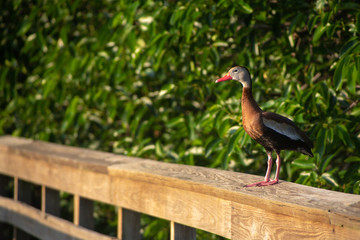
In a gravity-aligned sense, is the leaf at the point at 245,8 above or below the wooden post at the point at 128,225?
above

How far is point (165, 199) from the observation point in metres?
2.24

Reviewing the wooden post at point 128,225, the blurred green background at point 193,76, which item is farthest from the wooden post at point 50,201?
the wooden post at point 128,225

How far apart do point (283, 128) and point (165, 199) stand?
2.32 ft

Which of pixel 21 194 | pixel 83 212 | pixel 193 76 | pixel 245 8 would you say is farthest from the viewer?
pixel 21 194

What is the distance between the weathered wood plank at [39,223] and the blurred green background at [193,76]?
2.07ft

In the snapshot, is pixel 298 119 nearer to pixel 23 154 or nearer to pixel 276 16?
pixel 276 16

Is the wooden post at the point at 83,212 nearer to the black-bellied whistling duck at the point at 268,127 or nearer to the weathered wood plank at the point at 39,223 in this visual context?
the weathered wood plank at the point at 39,223

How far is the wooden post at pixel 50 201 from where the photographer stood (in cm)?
317

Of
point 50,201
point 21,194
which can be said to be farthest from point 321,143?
point 21,194

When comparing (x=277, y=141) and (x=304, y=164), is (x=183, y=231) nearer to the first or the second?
(x=277, y=141)

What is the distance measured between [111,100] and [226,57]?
3.17 feet

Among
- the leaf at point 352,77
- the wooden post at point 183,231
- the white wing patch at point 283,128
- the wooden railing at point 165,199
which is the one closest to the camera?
the wooden railing at point 165,199

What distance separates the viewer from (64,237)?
9.33 ft

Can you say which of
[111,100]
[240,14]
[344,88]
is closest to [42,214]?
[111,100]
